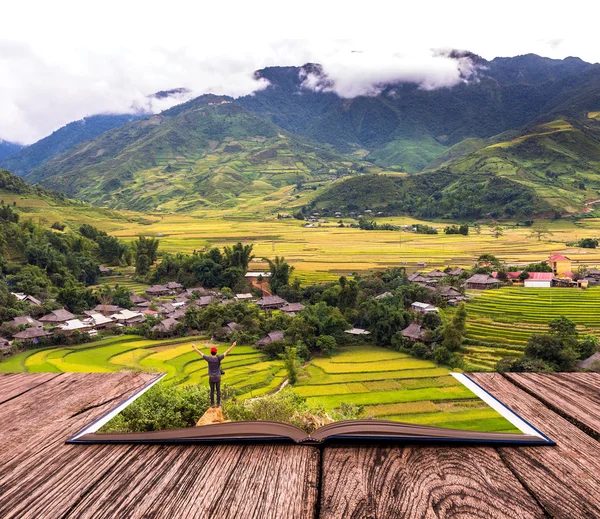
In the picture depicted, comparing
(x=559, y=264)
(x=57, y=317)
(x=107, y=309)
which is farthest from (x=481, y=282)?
(x=57, y=317)

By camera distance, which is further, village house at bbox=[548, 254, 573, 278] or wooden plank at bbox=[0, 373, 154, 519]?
village house at bbox=[548, 254, 573, 278]

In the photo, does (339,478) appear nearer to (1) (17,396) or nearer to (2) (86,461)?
(2) (86,461)

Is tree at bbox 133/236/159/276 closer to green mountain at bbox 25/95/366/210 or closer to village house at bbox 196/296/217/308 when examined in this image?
village house at bbox 196/296/217/308

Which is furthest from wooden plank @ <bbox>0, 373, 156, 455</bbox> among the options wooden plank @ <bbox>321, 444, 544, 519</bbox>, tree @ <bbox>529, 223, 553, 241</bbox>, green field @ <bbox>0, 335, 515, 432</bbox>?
tree @ <bbox>529, 223, 553, 241</bbox>

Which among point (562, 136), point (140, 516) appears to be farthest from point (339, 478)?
point (562, 136)

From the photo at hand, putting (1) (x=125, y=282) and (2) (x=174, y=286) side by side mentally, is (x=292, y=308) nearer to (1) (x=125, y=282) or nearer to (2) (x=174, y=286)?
(2) (x=174, y=286)
